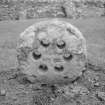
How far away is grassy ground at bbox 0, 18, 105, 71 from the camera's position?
575 centimetres

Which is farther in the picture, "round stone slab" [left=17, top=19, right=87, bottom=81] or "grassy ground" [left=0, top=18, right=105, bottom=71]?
"grassy ground" [left=0, top=18, right=105, bottom=71]

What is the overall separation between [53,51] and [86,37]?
3.50 metres

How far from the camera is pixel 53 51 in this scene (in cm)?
423

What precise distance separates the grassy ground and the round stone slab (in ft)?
4.05

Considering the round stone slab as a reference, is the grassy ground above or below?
below

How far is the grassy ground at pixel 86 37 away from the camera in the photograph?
5.75 m

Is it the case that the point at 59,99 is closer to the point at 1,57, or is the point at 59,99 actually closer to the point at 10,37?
the point at 1,57

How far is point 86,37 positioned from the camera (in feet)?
24.7

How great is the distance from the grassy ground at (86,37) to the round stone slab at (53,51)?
1233 mm

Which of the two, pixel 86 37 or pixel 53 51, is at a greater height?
pixel 53 51

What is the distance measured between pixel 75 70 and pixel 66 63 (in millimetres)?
206

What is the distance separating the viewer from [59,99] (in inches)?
157

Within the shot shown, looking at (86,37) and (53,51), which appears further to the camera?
(86,37)

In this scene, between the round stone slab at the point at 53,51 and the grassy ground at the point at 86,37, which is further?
the grassy ground at the point at 86,37
